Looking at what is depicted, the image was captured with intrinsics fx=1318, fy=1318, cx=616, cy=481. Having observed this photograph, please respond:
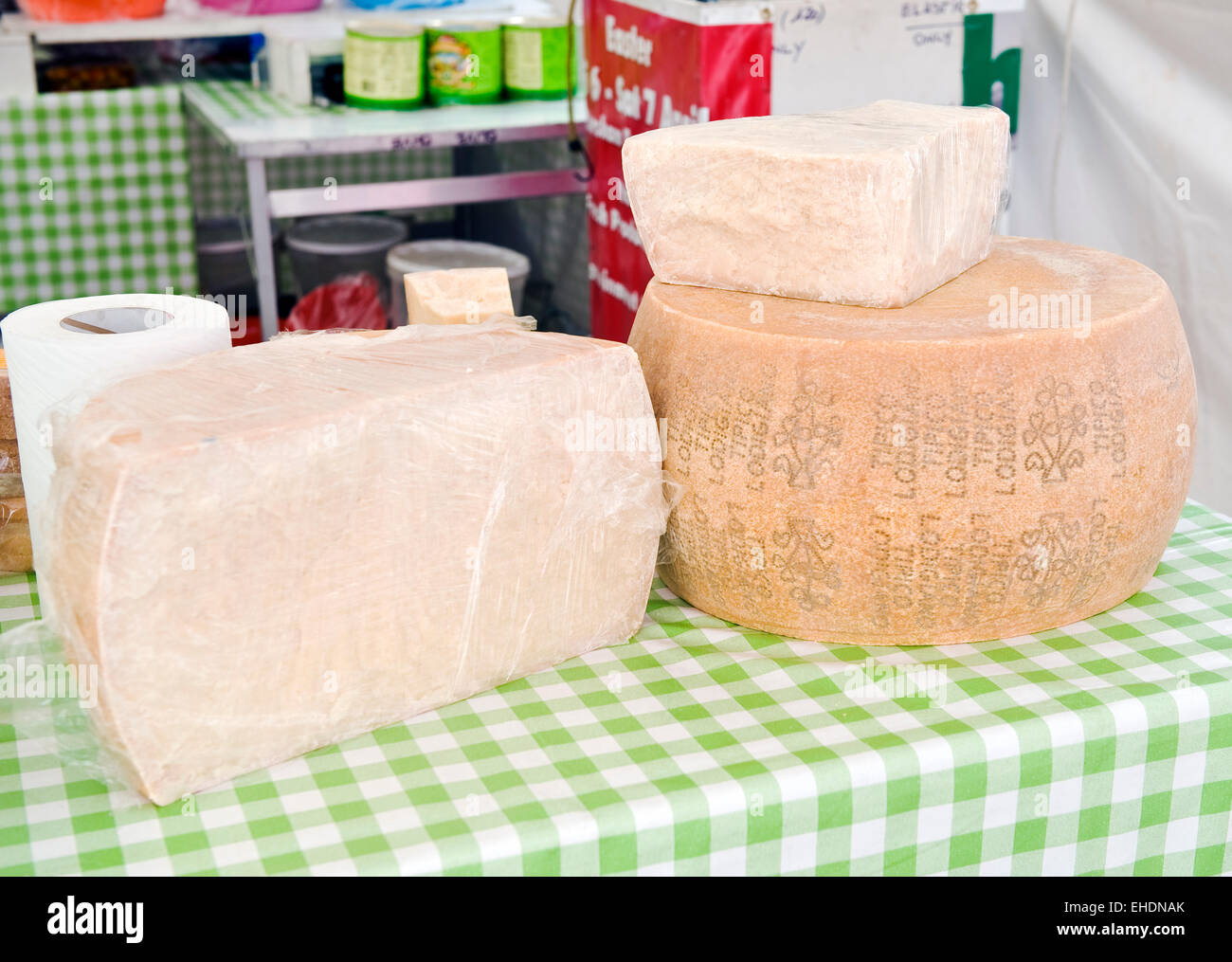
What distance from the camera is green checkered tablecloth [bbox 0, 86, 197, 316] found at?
2965 millimetres

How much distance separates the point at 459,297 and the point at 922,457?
1.54 ft

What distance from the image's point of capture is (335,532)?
903 mm

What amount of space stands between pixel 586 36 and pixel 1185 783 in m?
1.88

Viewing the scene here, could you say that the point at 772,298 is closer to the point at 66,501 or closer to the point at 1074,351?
the point at 1074,351

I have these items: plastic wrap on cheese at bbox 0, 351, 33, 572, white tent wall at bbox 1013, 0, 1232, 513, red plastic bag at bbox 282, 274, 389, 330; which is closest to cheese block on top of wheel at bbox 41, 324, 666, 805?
plastic wrap on cheese at bbox 0, 351, 33, 572

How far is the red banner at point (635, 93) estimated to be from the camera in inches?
80.0

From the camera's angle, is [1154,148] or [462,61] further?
[462,61]

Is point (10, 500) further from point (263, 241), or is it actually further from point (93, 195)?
point (93, 195)

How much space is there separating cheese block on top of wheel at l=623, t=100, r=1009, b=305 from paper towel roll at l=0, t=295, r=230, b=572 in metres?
0.40

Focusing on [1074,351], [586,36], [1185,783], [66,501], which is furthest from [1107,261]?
[586,36]

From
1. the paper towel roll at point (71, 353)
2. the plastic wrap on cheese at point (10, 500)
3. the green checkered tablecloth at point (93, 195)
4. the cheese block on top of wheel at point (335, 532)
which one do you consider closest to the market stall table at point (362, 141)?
the green checkered tablecloth at point (93, 195)

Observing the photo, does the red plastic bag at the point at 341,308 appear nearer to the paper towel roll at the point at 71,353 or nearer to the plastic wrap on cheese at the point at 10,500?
the plastic wrap on cheese at the point at 10,500

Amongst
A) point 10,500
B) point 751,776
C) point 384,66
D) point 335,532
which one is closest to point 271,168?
point 384,66

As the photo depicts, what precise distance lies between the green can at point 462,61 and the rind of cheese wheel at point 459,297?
5.75 ft
